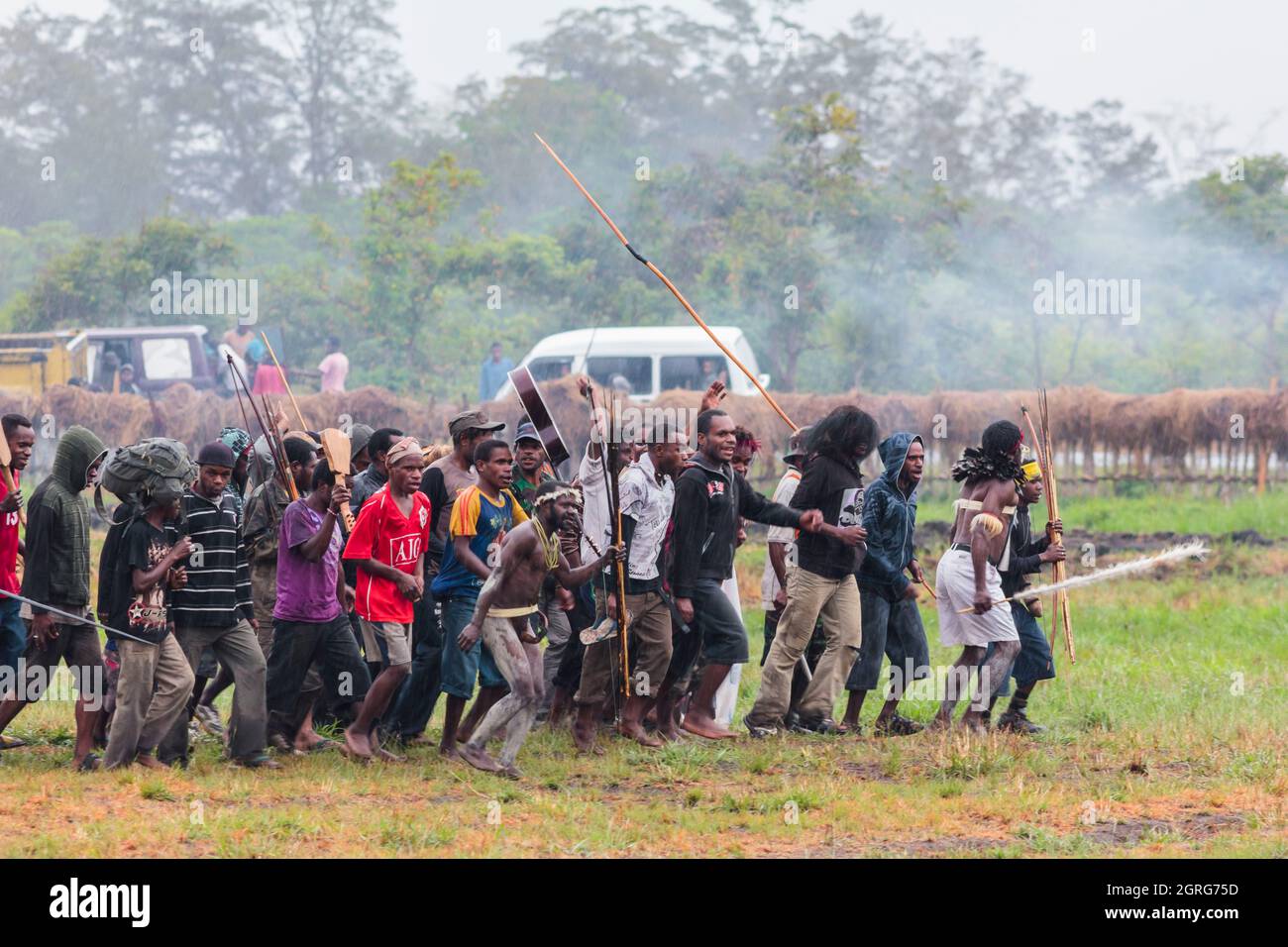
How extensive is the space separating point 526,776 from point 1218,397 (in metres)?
14.7

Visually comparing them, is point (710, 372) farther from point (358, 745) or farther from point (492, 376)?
point (358, 745)

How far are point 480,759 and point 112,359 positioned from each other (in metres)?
16.8

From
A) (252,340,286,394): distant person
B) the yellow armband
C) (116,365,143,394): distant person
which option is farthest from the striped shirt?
(116,365,143,394): distant person

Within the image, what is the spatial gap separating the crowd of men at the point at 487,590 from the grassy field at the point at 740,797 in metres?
0.32

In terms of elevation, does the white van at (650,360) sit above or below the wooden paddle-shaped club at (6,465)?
above

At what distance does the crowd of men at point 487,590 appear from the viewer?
787cm

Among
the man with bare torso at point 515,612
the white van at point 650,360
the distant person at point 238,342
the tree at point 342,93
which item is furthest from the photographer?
the tree at point 342,93

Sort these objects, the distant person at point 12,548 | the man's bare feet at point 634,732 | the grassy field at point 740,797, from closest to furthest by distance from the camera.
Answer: the grassy field at point 740,797 → the distant person at point 12,548 → the man's bare feet at point 634,732

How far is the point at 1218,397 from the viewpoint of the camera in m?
20.3

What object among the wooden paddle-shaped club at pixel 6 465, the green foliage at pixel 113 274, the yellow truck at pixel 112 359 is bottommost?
the wooden paddle-shaped club at pixel 6 465

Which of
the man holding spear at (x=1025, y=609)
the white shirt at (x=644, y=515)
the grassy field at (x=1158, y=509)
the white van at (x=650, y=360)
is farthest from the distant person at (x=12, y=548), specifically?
the white van at (x=650, y=360)

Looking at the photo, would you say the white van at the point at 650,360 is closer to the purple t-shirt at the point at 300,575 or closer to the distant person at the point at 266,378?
the distant person at the point at 266,378
